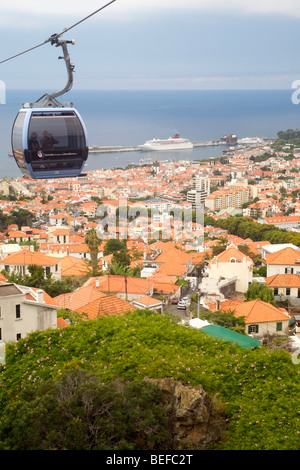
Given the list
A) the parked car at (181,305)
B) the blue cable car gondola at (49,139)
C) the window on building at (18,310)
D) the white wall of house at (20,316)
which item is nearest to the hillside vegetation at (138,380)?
the blue cable car gondola at (49,139)

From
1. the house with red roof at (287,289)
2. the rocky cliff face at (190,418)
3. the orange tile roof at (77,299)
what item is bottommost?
the house with red roof at (287,289)

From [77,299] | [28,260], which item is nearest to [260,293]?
[77,299]

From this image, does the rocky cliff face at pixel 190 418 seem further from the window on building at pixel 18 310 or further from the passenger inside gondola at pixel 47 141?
the window on building at pixel 18 310

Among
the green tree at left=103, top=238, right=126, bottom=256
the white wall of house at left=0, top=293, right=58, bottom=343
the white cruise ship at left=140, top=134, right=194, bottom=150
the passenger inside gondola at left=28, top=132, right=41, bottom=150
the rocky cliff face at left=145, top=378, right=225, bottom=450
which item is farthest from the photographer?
the white cruise ship at left=140, top=134, right=194, bottom=150

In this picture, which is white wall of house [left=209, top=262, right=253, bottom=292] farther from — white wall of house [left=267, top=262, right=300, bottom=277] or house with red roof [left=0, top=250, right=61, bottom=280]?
house with red roof [left=0, top=250, right=61, bottom=280]

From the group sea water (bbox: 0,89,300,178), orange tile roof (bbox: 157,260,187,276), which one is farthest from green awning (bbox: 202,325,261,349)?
sea water (bbox: 0,89,300,178)
